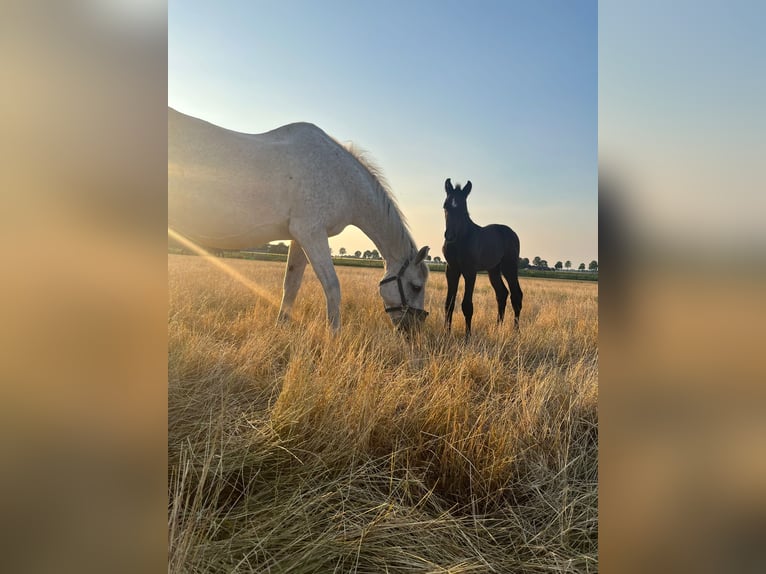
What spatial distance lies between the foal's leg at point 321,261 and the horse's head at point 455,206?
129 centimetres

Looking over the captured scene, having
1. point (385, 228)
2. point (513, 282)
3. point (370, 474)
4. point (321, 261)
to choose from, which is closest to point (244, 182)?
point (321, 261)

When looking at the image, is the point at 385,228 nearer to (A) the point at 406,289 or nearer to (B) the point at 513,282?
(A) the point at 406,289

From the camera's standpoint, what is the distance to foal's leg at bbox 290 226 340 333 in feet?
11.2

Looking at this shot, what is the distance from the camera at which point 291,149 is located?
3.50 m

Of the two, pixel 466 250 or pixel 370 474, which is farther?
pixel 466 250

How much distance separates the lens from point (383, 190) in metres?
3.98

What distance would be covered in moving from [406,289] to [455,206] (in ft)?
3.22

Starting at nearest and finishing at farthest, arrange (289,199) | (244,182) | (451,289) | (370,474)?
(370,474) → (244,182) → (289,199) → (451,289)
